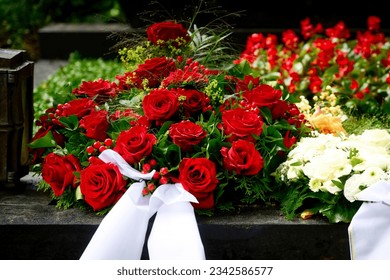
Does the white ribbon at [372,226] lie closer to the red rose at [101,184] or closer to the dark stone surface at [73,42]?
the red rose at [101,184]

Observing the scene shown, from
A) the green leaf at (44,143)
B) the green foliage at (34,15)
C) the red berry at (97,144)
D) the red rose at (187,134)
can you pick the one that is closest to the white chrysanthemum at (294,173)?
the red rose at (187,134)

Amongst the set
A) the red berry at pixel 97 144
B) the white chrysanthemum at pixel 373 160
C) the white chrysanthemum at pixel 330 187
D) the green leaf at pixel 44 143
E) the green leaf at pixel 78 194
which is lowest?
the green leaf at pixel 78 194

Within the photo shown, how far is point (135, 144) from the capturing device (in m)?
2.51

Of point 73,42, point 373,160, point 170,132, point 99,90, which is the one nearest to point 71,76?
point 73,42

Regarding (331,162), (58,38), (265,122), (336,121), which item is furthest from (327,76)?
(58,38)

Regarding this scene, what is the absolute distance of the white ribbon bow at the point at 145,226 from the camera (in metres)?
2.33

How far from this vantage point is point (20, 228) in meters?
2.53

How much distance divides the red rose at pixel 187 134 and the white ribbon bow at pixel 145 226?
15cm

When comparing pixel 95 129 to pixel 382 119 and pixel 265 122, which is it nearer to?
pixel 265 122

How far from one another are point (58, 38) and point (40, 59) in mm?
420

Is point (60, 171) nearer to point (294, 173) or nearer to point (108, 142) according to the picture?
point (108, 142)

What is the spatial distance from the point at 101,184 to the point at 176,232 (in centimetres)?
34

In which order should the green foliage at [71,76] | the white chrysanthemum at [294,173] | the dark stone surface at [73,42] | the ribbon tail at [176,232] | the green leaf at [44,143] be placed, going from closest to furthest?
the ribbon tail at [176,232], the white chrysanthemum at [294,173], the green leaf at [44,143], the green foliage at [71,76], the dark stone surface at [73,42]

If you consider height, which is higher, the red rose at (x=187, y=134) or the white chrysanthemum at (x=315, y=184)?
the red rose at (x=187, y=134)
